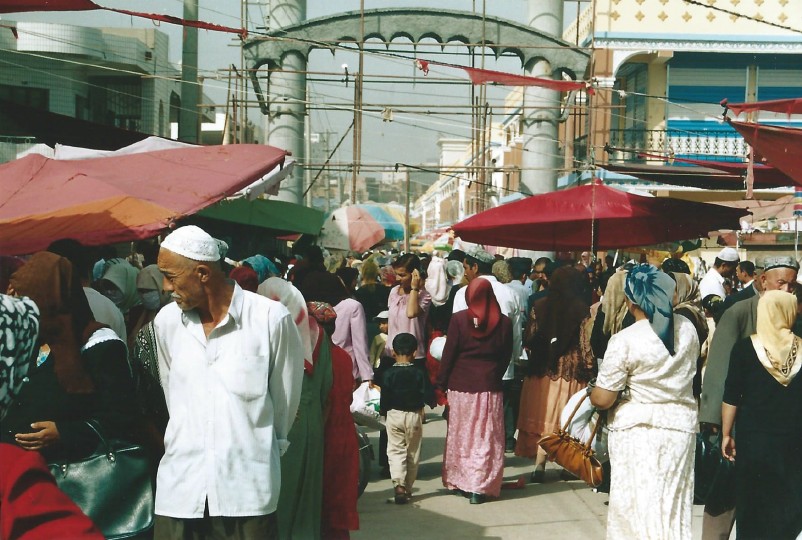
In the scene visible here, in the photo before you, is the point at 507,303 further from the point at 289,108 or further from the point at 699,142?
the point at 699,142

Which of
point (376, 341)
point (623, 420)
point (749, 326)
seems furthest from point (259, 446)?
point (376, 341)

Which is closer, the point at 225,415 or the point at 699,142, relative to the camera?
the point at 225,415

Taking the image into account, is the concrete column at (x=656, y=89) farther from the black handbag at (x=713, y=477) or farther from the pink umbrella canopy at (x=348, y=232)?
the black handbag at (x=713, y=477)

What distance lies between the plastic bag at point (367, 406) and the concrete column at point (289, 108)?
11.7 m

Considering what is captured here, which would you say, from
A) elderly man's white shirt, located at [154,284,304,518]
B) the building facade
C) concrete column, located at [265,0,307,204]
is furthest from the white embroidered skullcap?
the building facade

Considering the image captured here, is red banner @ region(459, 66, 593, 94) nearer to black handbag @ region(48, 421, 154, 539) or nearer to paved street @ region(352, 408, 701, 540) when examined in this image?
paved street @ region(352, 408, 701, 540)

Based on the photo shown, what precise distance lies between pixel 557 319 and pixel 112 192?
13.4ft

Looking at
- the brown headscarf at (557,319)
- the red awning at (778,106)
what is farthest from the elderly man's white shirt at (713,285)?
the red awning at (778,106)

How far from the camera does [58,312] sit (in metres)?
3.81

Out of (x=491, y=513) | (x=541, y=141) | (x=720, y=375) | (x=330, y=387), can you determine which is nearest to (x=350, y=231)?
(x=541, y=141)

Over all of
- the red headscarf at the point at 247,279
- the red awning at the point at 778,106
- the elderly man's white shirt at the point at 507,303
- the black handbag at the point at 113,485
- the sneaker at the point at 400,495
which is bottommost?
the sneaker at the point at 400,495

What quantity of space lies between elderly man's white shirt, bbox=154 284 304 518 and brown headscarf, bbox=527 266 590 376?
16.0 ft

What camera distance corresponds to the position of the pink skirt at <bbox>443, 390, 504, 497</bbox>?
312 inches

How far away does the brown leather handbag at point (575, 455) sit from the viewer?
582cm
